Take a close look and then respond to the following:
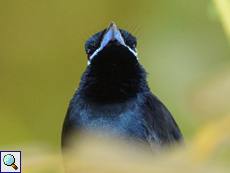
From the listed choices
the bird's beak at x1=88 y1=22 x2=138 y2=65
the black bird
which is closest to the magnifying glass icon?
the black bird

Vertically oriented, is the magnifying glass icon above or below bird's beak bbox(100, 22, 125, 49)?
below

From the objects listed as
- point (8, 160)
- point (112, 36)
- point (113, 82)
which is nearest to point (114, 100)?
point (113, 82)

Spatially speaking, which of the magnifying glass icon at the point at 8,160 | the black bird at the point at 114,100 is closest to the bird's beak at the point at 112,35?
the black bird at the point at 114,100

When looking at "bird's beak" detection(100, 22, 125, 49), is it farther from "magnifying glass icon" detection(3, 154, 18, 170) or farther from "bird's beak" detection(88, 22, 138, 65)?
"magnifying glass icon" detection(3, 154, 18, 170)

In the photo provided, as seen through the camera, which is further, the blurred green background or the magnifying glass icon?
the blurred green background

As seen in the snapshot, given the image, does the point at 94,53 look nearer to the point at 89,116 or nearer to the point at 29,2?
the point at 89,116

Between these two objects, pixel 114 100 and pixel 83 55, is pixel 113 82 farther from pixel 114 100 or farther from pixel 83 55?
pixel 83 55

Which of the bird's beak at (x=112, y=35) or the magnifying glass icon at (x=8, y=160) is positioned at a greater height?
the bird's beak at (x=112, y=35)

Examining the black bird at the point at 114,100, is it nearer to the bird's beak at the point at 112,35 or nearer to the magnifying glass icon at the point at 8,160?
the bird's beak at the point at 112,35

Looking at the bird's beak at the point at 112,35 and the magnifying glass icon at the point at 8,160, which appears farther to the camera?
the bird's beak at the point at 112,35
